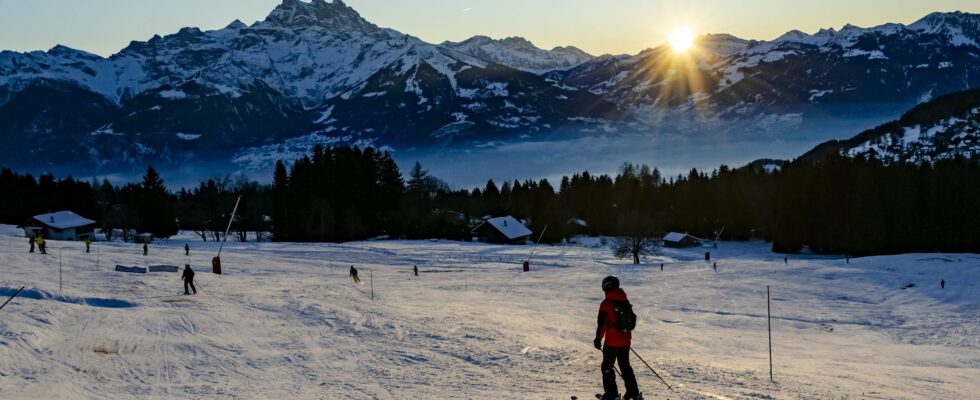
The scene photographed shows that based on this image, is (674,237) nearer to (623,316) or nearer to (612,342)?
(612,342)

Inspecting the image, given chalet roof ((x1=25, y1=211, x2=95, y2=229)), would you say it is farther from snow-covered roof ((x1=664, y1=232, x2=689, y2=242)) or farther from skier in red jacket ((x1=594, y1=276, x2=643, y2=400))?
skier in red jacket ((x1=594, y1=276, x2=643, y2=400))

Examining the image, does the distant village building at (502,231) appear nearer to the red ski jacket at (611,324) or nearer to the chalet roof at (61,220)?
the chalet roof at (61,220)

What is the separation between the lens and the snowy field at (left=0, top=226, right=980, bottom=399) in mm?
12477

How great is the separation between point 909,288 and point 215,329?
4110cm

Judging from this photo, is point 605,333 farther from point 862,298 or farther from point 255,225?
point 255,225

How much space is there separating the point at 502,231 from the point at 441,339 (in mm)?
89994

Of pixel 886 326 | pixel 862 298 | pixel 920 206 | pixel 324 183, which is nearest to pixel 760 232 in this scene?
pixel 920 206

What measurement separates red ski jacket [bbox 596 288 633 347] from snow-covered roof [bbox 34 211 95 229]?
102 m

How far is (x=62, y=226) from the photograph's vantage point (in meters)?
93.2

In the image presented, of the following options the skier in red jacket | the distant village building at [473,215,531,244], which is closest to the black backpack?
the skier in red jacket

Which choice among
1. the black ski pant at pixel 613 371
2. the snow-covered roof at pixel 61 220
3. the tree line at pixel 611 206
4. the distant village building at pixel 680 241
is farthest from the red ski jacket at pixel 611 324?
the distant village building at pixel 680 241

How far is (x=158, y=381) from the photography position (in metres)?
12.5

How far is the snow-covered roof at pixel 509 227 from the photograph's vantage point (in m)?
108

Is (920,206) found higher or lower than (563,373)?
higher
